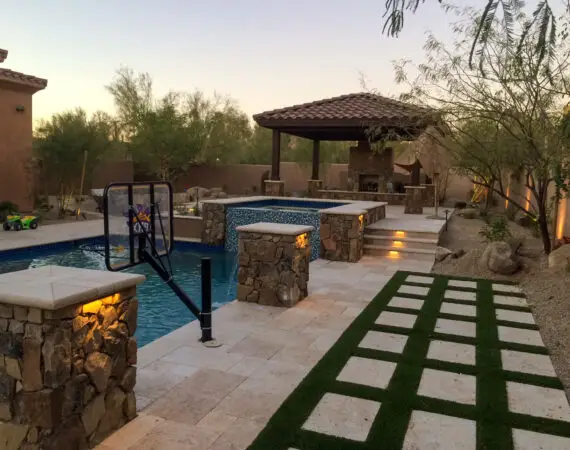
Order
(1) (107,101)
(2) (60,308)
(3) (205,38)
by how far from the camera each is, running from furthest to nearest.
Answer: (1) (107,101)
(3) (205,38)
(2) (60,308)

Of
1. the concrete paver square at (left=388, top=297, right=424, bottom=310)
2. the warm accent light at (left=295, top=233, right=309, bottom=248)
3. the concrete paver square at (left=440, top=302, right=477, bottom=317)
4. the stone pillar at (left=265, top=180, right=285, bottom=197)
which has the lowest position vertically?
the concrete paver square at (left=440, top=302, right=477, bottom=317)

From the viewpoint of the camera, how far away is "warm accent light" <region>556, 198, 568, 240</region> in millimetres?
10703

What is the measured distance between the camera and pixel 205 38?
21.3 m

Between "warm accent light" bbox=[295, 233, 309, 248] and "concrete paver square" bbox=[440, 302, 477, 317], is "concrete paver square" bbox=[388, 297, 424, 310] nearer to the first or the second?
"concrete paver square" bbox=[440, 302, 477, 317]

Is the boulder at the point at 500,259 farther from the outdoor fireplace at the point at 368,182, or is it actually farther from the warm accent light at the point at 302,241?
the outdoor fireplace at the point at 368,182

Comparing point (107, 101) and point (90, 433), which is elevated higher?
point (107, 101)

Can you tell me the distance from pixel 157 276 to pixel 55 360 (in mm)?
6709

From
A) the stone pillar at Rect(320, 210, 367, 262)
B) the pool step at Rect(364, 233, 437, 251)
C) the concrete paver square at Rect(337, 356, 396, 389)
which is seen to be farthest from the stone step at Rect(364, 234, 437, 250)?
the concrete paver square at Rect(337, 356, 396, 389)

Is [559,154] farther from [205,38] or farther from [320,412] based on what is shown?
[205,38]

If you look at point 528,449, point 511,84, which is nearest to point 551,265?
point 511,84

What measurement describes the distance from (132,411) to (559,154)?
7641 mm

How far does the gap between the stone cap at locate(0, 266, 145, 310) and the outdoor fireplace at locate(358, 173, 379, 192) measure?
65.6ft

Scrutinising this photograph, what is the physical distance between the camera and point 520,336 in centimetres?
588

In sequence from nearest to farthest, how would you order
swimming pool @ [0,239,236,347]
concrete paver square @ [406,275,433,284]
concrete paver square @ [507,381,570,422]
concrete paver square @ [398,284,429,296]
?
concrete paver square @ [507,381,570,422] → swimming pool @ [0,239,236,347] → concrete paver square @ [398,284,429,296] → concrete paver square @ [406,275,433,284]
